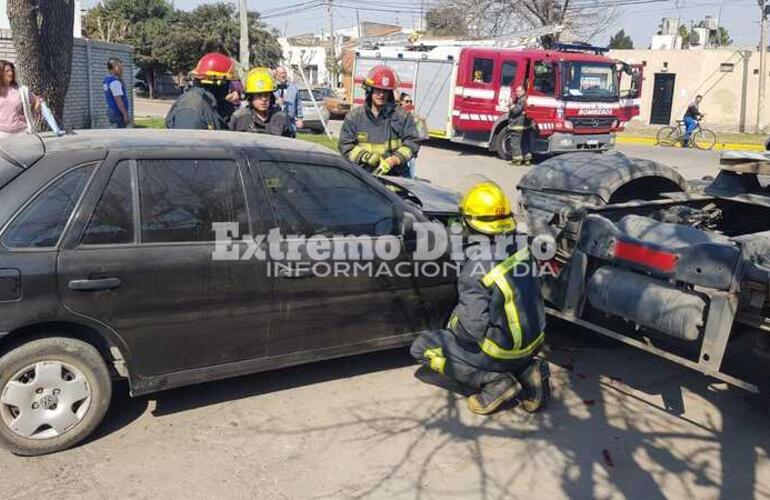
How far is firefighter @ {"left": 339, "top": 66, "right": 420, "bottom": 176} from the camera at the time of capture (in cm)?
609

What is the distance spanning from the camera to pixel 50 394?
130 inches

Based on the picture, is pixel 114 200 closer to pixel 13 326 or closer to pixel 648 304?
pixel 13 326

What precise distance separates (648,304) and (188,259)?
2479 mm

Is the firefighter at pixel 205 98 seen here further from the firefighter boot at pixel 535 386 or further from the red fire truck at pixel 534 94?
the red fire truck at pixel 534 94

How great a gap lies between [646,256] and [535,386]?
38.0 inches

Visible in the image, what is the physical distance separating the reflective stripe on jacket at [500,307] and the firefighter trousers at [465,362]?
59 millimetres

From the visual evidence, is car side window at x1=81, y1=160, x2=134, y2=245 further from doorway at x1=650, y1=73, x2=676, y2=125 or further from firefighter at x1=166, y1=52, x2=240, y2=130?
doorway at x1=650, y1=73, x2=676, y2=125

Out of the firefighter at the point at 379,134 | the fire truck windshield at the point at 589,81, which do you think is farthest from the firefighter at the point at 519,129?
the firefighter at the point at 379,134

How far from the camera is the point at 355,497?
3.15 metres

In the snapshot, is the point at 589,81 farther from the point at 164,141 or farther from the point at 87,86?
the point at 164,141

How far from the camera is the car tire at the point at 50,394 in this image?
322cm

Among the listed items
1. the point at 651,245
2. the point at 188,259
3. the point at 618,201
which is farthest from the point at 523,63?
the point at 188,259

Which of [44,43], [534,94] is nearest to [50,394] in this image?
[44,43]

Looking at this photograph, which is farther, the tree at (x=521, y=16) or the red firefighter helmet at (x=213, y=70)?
the tree at (x=521, y=16)
